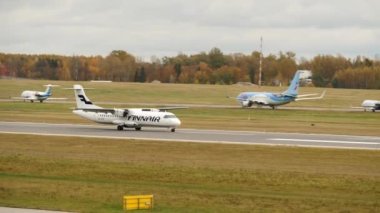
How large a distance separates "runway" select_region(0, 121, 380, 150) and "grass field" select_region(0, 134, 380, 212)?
3.98 meters

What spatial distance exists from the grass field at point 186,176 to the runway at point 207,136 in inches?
157

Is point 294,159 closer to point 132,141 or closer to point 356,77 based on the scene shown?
point 132,141

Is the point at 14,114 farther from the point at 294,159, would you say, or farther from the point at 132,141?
the point at 294,159

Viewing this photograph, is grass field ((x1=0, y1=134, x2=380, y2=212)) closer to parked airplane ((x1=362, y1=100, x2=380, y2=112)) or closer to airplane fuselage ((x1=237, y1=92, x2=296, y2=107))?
airplane fuselage ((x1=237, y1=92, x2=296, y2=107))

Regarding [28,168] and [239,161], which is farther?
[239,161]

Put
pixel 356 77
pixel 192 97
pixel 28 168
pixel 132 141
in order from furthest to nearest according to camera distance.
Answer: pixel 356 77, pixel 192 97, pixel 132 141, pixel 28 168

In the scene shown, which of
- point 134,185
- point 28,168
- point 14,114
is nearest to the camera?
point 134,185

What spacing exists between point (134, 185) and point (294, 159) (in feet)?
47.1

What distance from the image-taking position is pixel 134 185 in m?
34.3

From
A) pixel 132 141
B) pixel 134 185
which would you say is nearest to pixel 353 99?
pixel 132 141

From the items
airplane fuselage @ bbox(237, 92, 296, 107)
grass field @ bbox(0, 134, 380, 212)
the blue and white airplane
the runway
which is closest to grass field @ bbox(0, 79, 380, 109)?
the blue and white airplane

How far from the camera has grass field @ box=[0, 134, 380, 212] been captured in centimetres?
2948

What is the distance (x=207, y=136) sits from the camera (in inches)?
2408

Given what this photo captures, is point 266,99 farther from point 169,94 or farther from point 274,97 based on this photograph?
point 169,94
